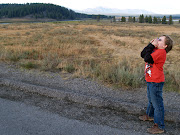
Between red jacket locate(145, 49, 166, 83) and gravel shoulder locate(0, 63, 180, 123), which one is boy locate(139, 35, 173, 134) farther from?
gravel shoulder locate(0, 63, 180, 123)

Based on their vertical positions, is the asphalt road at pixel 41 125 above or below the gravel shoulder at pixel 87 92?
below

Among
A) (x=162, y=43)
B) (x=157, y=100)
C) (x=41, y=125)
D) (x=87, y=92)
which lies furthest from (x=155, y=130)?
(x=87, y=92)

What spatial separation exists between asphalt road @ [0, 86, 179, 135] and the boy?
0.27 m

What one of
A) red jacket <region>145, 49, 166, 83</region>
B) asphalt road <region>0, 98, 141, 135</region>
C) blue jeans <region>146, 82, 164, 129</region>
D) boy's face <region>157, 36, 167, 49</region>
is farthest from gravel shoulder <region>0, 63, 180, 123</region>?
boy's face <region>157, 36, 167, 49</region>

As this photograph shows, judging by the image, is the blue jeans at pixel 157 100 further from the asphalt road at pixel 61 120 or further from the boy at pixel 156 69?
the asphalt road at pixel 61 120

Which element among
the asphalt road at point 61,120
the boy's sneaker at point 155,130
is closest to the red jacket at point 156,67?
the boy's sneaker at point 155,130

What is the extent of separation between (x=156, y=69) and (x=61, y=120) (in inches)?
77.5

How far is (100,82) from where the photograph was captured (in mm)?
5656

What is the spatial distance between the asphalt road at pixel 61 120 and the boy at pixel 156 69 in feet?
0.89

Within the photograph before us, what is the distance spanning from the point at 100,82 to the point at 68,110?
1.96 m

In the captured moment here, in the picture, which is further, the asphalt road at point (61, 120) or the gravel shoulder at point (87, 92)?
the gravel shoulder at point (87, 92)

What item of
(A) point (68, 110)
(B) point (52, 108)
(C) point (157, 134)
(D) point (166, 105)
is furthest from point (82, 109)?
(D) point (166, 105)

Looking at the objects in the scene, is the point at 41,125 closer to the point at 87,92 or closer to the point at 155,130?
the point at 87,92

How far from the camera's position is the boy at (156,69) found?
9.61 ft
